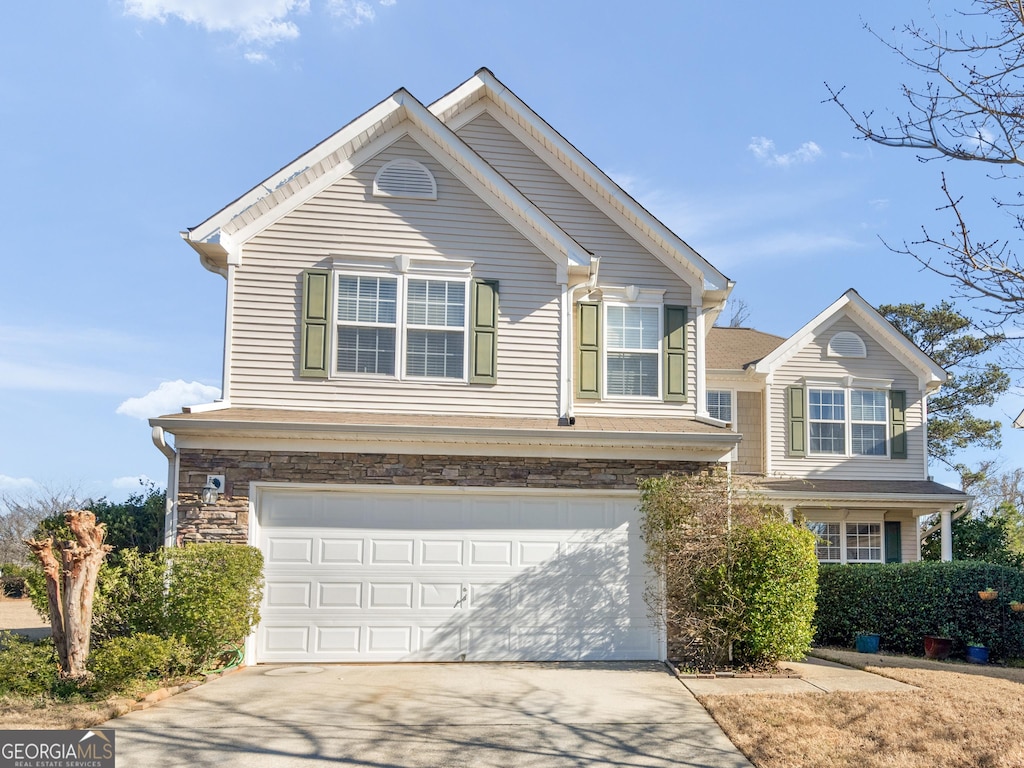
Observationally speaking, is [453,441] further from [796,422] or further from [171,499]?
[796,422]

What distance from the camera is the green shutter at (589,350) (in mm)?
12523

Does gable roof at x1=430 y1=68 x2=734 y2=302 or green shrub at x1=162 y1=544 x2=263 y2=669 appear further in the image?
gable roof at x1=430 y1=68 x2=734 y2=302

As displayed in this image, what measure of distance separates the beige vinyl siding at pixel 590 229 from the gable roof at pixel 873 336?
659 cm

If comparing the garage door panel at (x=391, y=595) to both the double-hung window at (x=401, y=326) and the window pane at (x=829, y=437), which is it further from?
the window pane at (x=829, y=437)

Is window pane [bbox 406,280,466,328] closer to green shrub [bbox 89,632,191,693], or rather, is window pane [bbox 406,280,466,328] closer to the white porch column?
green shrub [bbox 89,632,191,693]

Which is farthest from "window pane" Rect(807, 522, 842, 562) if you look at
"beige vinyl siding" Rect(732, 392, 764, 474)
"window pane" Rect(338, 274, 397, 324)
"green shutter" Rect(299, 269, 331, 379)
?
"green shutter" Rect(299, 269, 331, 379)

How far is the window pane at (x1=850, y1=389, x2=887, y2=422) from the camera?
1891cm

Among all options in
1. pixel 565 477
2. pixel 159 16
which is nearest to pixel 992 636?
pixel 565 477

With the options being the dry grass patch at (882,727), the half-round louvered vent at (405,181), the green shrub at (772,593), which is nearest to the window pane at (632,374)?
the green shrub at (772,593)

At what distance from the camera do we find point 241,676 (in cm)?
976

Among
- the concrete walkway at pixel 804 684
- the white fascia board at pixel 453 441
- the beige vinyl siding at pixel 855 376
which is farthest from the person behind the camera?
the beige vinyl siding at pixel 855 376

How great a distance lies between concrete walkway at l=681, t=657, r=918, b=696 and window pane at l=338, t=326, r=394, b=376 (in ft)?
18.1

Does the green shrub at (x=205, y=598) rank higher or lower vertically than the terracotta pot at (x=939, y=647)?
higher

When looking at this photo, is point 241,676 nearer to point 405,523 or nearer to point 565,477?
point 405,523
